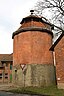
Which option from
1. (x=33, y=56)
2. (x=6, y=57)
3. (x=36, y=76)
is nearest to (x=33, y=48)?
(x=33, y=56)

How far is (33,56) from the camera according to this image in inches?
1181

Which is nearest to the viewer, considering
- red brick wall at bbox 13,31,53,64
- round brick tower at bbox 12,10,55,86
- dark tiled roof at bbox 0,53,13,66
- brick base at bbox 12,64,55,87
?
brick base at bbox 12,64,55,87

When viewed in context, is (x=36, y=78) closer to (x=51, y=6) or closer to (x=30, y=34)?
(x=30, y=34)

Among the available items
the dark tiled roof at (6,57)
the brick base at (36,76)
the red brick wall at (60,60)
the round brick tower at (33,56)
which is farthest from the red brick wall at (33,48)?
the dark tiled roof at (6,57)

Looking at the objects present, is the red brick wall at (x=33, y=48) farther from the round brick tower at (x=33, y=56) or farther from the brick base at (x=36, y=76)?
the brick base at (x=36, y=76)

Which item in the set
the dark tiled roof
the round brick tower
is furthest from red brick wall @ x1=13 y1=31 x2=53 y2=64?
the dark tiled roof

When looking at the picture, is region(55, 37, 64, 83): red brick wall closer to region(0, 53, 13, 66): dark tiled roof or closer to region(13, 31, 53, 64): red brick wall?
region(13, 31, 53, 64): red brick wall

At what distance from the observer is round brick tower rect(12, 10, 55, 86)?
29562mm

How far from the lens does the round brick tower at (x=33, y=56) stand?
29.6m

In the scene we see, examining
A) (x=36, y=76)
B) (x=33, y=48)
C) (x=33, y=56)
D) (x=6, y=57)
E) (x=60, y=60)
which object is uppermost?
(x=33, y=48)

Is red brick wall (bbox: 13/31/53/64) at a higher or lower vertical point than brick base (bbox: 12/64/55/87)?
higher

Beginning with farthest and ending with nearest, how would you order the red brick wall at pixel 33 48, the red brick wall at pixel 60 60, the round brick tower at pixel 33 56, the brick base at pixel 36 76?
the red brick wall at pixel 33 48, the round brick tower at pixel 33 56, the brick base at pixel 36 76, the red brick wall at pixel 60 60

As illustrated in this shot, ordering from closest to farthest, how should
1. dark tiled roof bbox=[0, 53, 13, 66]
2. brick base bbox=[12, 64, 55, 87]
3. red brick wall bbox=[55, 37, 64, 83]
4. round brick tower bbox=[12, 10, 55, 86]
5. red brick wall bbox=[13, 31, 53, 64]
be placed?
red brick wall bbox=[55, 37, 64, 83]
brick base bbox=[12, 64, 55, 87]
round brick tower bbox=[12, 10, 55, 86]
red brick wall bbox=[13, 31, 53, 64]
dark tiled roof bbox=[0, 53, 13, 66]

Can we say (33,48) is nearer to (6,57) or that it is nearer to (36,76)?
(36,76)
